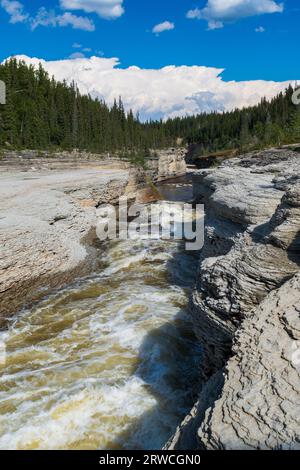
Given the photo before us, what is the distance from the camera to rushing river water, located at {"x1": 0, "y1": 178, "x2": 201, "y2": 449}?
23.3ft

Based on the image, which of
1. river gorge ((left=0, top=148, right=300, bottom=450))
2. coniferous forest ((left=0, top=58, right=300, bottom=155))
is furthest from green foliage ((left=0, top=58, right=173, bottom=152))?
river gorge ((left=0, top=148, right=300, bottom=450))

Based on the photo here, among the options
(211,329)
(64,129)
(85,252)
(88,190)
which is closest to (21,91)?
(64,129)

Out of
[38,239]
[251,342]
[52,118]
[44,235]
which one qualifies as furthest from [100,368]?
[52,118]

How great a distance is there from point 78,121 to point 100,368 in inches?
2778

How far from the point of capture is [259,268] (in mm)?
6902

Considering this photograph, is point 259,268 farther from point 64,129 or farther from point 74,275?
point 64,129

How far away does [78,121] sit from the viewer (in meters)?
73.4

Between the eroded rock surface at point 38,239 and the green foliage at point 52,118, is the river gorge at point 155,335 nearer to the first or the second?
the eroded rock surface at point 38,239

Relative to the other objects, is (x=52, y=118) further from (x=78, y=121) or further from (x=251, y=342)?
(x=251, y=342)

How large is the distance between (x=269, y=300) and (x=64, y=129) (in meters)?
66.6

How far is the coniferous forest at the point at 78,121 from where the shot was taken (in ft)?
186

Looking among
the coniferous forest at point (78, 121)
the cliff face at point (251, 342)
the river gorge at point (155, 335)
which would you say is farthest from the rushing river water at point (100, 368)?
the coniferous forest at point (78, 121)

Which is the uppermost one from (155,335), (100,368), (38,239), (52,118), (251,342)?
(52,118)
